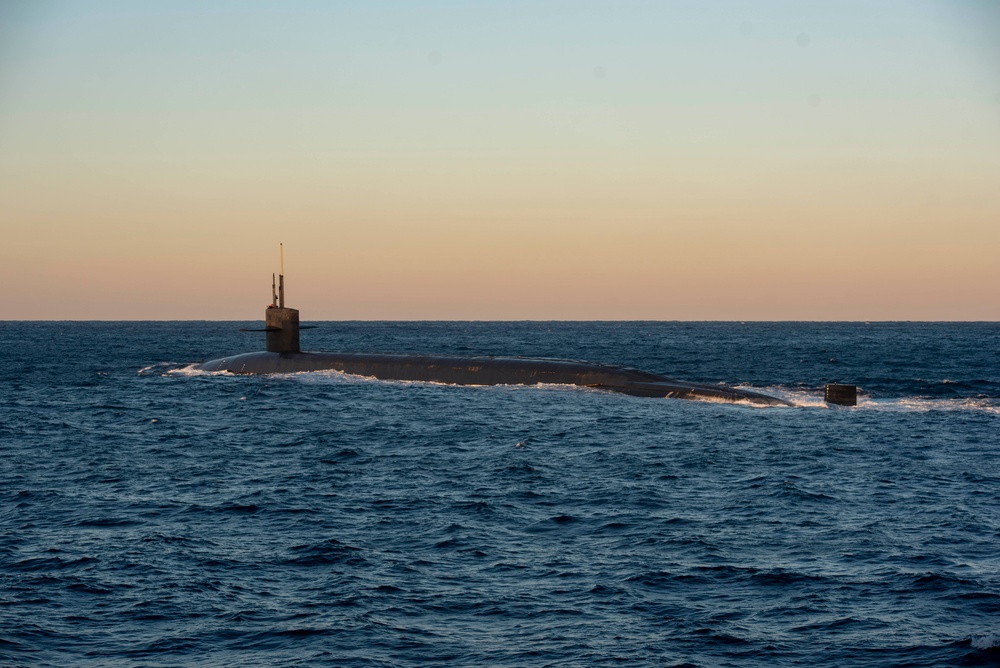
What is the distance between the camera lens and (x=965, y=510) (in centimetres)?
2522

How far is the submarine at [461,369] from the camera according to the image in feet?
180

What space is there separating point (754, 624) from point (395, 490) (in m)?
14.0

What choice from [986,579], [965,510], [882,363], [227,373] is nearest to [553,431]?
[965,510]

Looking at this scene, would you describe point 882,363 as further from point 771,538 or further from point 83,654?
point 83,654

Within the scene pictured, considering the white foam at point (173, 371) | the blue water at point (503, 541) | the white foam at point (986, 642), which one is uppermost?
the white foam at point (173, 371)

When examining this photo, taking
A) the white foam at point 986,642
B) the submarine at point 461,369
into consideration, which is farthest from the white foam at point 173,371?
the white foam at point 986,642

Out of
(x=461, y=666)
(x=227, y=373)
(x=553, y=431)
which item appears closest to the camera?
(x=461, y=666)

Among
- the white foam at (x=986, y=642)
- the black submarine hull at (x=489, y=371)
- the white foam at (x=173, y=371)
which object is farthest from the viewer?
the white foam at (x=173, y=371)

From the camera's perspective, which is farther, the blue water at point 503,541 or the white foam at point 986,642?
the blue water at point 503,541

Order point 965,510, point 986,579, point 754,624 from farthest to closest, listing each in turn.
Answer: point 965,510, point 986,579, point 754,624

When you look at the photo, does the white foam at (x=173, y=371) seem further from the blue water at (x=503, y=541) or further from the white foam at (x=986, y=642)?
the white foam at (x=986, y=642)

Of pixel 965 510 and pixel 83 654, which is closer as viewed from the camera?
pixel 83 654

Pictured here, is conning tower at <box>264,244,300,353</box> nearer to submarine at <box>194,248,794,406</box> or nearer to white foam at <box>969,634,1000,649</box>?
submarine at <box>194,248,794,406</box>

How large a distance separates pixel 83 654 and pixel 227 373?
6164cm
